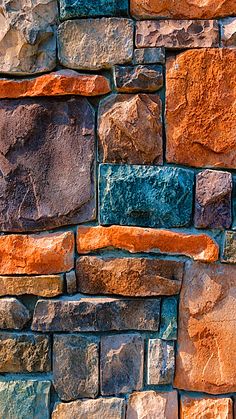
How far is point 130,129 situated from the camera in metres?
1.21

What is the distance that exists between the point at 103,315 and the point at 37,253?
24 centimetres

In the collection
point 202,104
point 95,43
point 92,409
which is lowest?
point 92,409

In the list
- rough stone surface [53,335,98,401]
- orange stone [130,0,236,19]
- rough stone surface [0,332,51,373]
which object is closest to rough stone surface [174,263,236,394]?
rough stone surface [53,335,98,401]

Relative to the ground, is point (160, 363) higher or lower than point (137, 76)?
lower

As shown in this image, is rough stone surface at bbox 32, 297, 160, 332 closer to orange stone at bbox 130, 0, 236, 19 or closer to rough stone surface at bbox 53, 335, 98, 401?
rough stone surface at bbox 53, 335, 98, 401

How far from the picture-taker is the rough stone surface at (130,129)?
47.6 inches

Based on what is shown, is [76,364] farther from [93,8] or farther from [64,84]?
[93,8]

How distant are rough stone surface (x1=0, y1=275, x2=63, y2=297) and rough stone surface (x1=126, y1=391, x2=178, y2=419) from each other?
1.16 feet

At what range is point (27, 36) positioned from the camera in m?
1.20

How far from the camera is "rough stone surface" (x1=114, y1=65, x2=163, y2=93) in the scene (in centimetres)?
120

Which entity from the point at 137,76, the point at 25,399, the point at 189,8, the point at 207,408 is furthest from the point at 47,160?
the point at 207,408

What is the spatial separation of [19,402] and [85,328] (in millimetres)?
271

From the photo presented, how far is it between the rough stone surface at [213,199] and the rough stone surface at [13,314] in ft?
1.70

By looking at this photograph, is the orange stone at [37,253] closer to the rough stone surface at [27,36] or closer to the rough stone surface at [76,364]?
the rough stone surface at [76,364]
